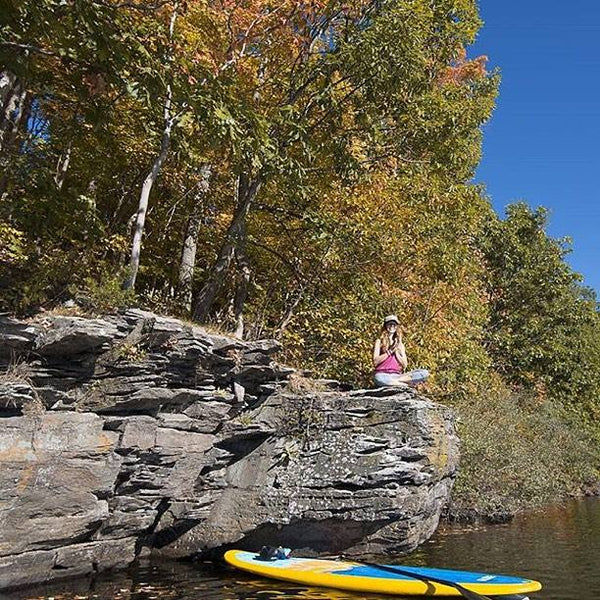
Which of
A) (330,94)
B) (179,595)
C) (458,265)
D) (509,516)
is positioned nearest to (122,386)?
(179,595)

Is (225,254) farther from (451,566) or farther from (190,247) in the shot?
(451,566)

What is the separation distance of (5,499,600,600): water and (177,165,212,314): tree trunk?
19.2ft

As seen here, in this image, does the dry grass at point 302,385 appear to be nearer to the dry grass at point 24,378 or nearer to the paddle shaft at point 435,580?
the paddle shaft at point 435,580

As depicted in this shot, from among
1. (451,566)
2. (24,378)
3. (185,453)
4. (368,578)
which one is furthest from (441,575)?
(24,378)

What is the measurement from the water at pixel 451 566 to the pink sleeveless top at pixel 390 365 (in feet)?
12.1

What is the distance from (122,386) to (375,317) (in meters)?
7.49

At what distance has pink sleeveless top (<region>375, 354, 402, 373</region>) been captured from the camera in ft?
42.4

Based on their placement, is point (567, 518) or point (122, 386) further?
point (567, 518)

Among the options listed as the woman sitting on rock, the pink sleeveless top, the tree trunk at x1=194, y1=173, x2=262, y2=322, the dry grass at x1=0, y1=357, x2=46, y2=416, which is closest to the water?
the dry grass at x1=0, y1=357, x2=46, y2=416

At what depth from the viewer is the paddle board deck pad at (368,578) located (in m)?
9.20

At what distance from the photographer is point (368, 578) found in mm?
9570

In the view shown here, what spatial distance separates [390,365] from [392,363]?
0.06 metres

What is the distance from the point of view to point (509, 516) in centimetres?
1861

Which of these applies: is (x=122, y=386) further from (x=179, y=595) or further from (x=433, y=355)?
(x=433, y=355)
